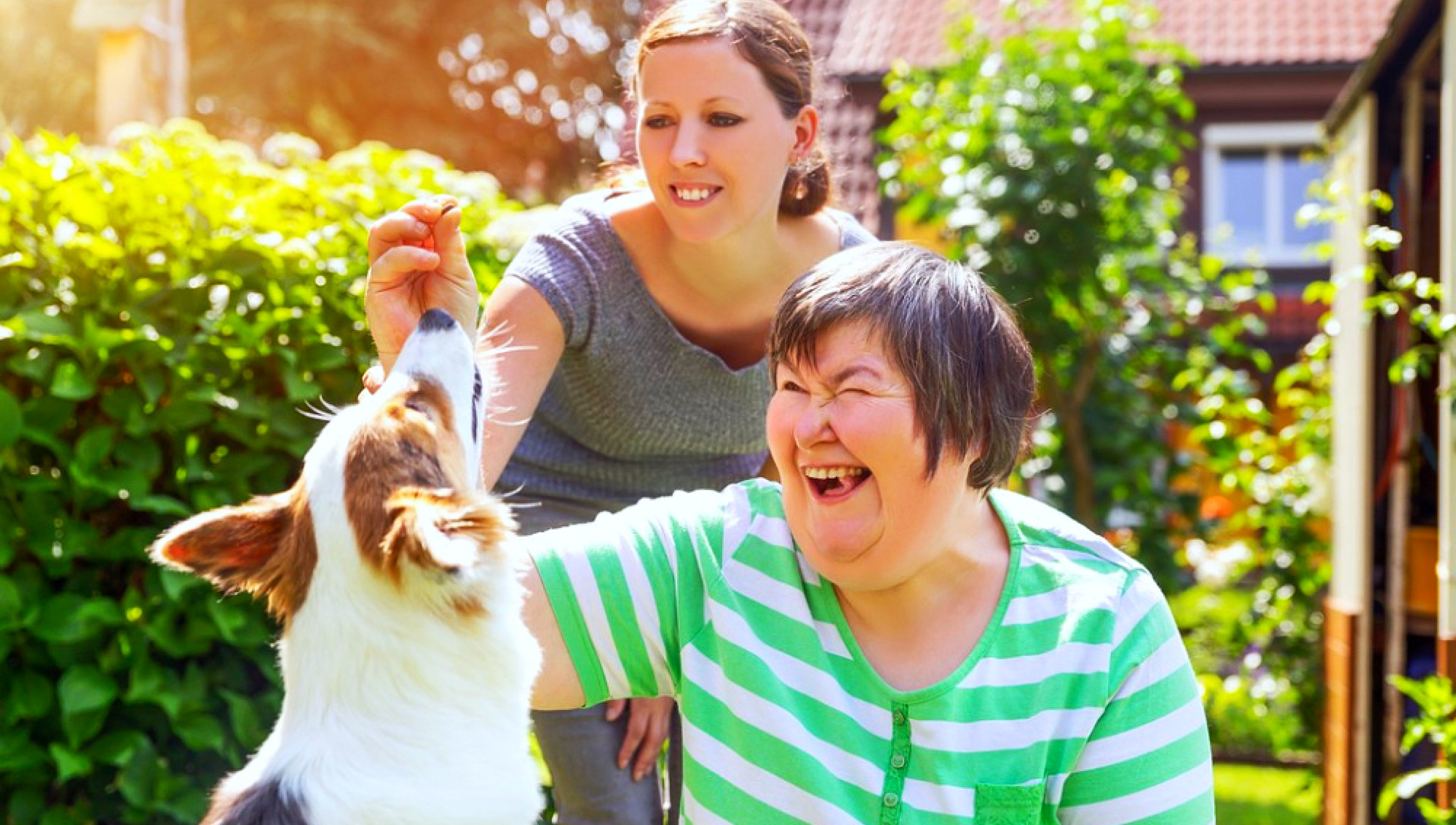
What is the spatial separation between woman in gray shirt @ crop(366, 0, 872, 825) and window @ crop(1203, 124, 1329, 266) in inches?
475

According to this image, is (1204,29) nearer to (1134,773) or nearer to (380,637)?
(1134,773)

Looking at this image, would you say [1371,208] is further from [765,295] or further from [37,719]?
[37,719]

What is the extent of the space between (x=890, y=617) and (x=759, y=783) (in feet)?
1.00

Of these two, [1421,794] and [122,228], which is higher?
[122,228]

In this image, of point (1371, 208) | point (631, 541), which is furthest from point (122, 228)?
point (1371, 208)

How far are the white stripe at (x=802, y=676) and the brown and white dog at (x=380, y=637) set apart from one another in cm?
28

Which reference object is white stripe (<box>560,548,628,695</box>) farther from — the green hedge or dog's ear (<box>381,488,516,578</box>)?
the green hedge

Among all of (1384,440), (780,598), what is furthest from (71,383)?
(1384,440)

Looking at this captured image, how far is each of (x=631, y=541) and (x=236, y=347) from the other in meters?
1.69

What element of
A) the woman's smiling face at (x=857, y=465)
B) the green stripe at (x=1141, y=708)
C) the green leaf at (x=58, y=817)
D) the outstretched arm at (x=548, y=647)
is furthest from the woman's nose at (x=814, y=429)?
the green leaf at (x=58, y=817)

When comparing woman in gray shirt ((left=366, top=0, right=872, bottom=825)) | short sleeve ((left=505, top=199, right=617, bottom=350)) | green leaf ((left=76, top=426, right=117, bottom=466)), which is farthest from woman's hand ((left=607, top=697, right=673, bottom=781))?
green leaf ((left=76, top=426, right=117, bottom=466))

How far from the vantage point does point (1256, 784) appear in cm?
720

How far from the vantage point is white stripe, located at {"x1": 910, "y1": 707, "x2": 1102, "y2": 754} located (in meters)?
2.04

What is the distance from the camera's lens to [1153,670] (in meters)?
2.07
